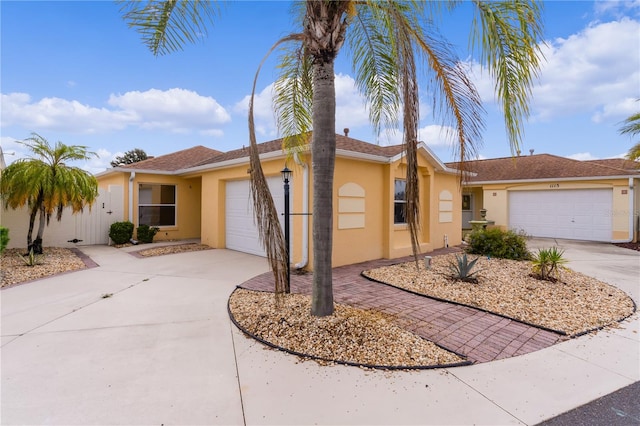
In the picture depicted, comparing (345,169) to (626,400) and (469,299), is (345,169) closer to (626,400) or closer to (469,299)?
(469,299)

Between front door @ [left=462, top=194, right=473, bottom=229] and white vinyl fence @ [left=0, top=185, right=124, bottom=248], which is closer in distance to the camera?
white vinyl fence @ [left=0, top=185, right=124, bottom=248]

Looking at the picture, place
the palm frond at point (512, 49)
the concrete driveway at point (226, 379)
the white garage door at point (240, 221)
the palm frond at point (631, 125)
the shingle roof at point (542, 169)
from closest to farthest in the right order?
the concrete driveway at point (226, 379)
the palm frond at point (512, 49)
the white garage door at point (240, 221)
the palm frond at point (631, 125)
the shingle roof at point (542, 169)

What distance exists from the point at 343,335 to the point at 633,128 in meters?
15.1

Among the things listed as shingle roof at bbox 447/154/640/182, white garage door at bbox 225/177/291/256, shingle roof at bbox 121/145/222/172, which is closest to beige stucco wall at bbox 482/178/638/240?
shingle roof at bbox 447/154/640/182

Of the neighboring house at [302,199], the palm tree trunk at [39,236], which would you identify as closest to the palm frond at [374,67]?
the neighboring house at [302,199]

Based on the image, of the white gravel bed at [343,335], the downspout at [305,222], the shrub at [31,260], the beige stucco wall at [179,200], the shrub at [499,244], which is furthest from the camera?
the beige stucco wall at [179,200]

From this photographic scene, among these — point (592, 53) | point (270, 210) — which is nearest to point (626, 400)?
point (270, 210)

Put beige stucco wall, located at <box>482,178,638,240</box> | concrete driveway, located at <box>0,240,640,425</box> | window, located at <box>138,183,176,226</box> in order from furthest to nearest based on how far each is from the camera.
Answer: beige stucco wall, located at <box>482,178,638,240</box> < window, located at <box>138,183,176,226</box> < concrete driveway, located at <box>0,240,640,425</box>

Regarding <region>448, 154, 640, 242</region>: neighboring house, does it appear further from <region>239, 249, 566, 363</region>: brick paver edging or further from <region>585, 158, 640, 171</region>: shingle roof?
<region>239, 249, 566, 363</region>: brick paver edging

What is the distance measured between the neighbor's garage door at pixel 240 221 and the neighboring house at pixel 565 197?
8.32 metres

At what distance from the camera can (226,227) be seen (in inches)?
443

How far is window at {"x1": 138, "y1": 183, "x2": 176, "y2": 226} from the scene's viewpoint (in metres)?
12.9

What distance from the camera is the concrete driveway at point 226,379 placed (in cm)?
254

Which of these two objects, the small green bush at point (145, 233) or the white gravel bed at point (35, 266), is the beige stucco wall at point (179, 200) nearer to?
the small green bush at point (145, 233)
